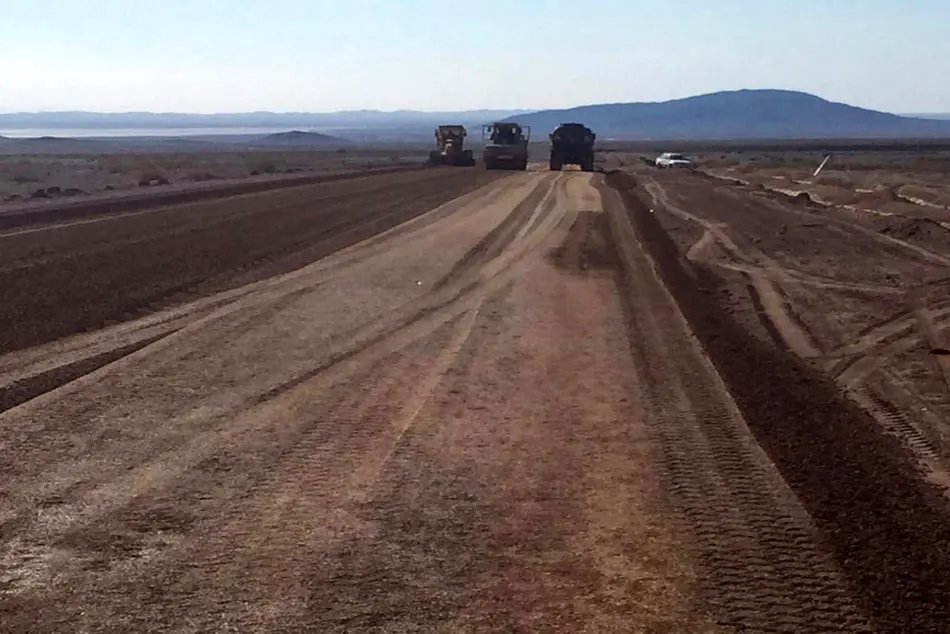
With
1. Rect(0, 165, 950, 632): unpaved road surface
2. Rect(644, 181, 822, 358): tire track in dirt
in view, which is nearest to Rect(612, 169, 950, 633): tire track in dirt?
Rect(0, 165, 950, 632): unpaved road surface

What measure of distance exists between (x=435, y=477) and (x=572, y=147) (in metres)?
57.2

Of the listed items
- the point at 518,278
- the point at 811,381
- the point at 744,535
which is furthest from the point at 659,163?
the point at 744,535

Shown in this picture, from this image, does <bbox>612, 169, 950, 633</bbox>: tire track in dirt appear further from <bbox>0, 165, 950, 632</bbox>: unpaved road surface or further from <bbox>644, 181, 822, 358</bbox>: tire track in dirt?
<bbox>644, 181, 822, 358</bbox>: tire track in dirt

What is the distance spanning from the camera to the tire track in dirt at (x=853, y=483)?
237 inches

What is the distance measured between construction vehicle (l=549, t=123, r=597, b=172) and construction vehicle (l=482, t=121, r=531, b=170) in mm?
1897

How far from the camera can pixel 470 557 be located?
6.29 metres

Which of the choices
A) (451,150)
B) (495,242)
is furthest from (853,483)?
(451,150)

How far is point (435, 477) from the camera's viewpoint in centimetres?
763

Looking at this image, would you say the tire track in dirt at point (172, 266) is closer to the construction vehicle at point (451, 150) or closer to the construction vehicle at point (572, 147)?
the construction vehicle at point (572, 147)

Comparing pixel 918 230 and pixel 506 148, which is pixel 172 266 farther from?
pixel 506 148

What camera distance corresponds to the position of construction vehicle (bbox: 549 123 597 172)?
6359 cm

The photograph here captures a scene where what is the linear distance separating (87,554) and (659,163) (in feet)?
235

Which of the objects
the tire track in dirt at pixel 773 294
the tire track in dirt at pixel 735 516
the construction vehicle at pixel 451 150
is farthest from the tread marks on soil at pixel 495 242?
the construction vehicle at pixel 451 150

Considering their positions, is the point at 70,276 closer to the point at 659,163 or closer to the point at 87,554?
the point at 87,554
